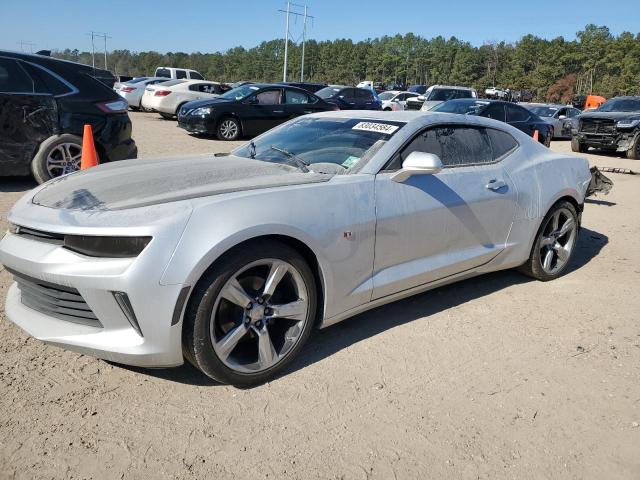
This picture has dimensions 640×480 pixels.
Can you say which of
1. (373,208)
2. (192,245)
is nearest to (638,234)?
(373,208)

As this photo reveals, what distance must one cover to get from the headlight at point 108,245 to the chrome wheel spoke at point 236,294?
0.45 meters

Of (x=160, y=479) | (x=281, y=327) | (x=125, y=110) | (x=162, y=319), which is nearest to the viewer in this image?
(x=160, y=479)

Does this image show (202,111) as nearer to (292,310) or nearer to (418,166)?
(418,166)

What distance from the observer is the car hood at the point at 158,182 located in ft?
9.39

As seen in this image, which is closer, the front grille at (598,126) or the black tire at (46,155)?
the black tire at (46,155)

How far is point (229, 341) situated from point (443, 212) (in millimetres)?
1706

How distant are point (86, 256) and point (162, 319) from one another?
0.47 m

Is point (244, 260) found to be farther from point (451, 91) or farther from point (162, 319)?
point (451, 91)

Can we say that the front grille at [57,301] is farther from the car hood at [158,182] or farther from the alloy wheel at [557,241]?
the alloy wheel at [557,241]

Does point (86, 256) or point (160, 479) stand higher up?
point (86, 256)

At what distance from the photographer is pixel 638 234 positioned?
6758mm

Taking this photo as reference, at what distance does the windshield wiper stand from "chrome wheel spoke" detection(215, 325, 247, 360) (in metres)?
1.15

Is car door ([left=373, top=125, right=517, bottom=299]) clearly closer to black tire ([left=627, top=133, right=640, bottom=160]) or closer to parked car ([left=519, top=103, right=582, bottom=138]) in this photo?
black tire ([left=627, top=133, right=640, bottom=160])

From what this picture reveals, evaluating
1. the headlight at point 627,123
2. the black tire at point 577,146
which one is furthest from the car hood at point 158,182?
the black tire at point 577,146
